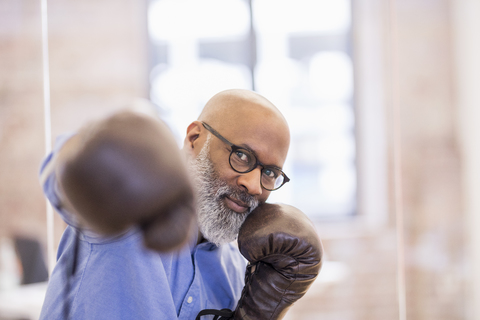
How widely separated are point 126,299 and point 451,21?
2.80 metres

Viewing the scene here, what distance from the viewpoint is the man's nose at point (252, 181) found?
41.7 inches

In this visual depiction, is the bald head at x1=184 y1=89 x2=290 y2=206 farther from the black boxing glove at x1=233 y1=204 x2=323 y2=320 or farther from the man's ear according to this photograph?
the black boxing glove at x1=233 y1=204 x2=323 y2=320

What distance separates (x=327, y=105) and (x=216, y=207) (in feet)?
8.61

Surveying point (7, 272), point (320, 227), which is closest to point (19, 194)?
point (7, 272)

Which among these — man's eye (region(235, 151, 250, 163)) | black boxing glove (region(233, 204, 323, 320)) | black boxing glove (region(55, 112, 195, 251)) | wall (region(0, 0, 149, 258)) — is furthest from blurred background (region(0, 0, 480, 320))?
black boxing glove (region(55, 112, 195, 251))

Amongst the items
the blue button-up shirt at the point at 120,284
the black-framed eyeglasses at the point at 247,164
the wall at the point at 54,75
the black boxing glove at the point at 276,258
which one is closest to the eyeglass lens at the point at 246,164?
the black-framed eyeglasses at the point at 247,164

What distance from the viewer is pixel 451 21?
2594mm

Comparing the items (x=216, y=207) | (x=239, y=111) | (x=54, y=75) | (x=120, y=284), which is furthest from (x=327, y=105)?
(x=120, y=284)

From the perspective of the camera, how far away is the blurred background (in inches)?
77.1

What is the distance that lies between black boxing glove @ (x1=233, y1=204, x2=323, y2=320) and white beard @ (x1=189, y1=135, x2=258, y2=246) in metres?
0.07

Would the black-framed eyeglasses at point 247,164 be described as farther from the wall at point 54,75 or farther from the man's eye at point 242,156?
the wall at point 54,75

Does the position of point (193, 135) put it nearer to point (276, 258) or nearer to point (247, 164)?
point (247, 164)

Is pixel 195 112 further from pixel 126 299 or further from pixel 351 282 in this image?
pixel 126 299

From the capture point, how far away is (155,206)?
0.38m
